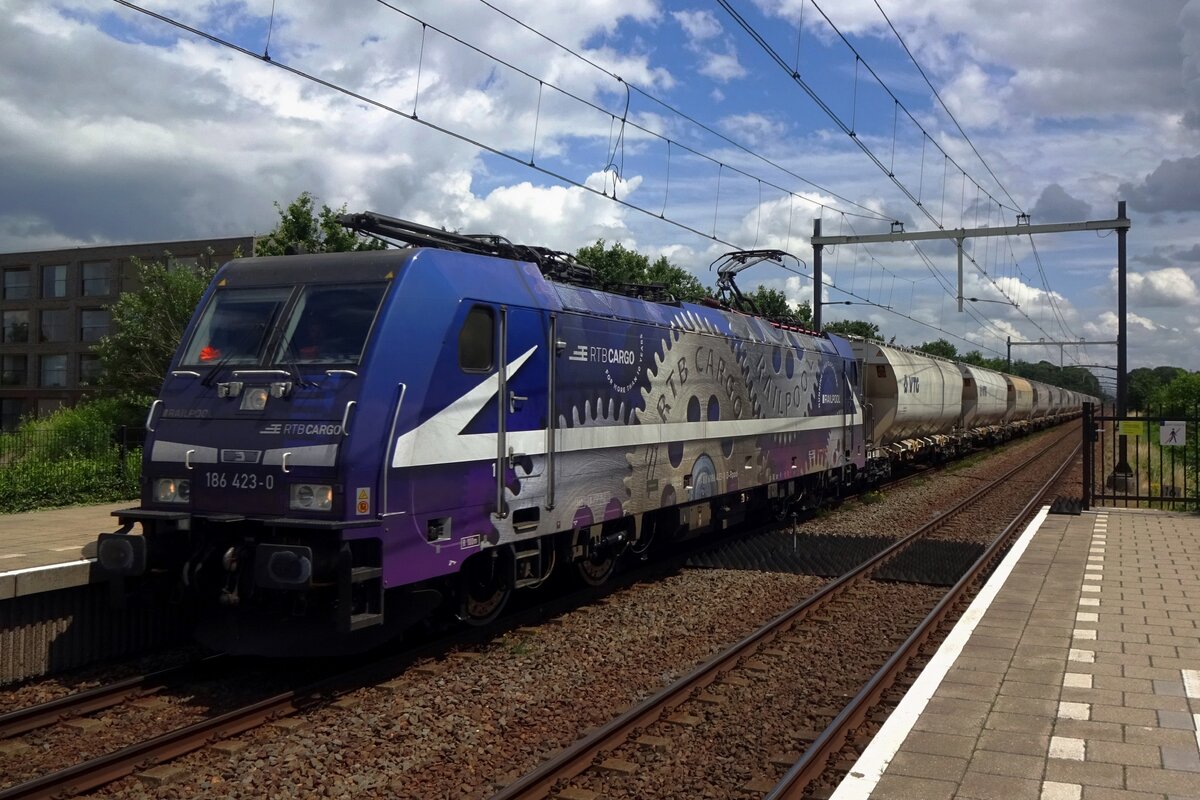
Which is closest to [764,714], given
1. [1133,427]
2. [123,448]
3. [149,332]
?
[123,448]

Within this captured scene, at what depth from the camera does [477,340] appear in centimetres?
793

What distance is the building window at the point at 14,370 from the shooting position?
4775 centimetres

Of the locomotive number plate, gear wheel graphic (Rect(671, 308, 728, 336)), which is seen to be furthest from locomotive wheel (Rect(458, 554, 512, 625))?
gear wheel graphic (Rect(671, 308, 728, 336))

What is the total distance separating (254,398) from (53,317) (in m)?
46.1

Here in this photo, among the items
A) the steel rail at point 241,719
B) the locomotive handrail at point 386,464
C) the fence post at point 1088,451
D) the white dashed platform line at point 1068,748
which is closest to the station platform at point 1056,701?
the white dashed platform line at point 1068,748

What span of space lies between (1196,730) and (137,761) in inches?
256

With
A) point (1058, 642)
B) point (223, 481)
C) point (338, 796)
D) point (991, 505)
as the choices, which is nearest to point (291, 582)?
point (223, 481)

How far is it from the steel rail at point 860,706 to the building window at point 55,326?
45443 mm

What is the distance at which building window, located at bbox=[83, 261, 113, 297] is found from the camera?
1770 inches

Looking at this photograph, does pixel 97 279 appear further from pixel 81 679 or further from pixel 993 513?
pixel 81 679

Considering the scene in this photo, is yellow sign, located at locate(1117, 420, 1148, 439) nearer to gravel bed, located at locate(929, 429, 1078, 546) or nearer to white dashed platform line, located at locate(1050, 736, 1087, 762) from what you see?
gravel bed, located at locate(929, 429, 1078, 546)

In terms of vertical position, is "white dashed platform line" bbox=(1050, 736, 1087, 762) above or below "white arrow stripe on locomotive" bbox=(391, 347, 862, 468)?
below

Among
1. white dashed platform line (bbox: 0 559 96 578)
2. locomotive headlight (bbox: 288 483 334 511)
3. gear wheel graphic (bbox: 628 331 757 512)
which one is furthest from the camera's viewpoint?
gear wheel graphic (bbox: 628 331 757 512)

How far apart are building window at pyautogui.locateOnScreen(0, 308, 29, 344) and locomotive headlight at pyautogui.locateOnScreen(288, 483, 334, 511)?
48006 millimetres
